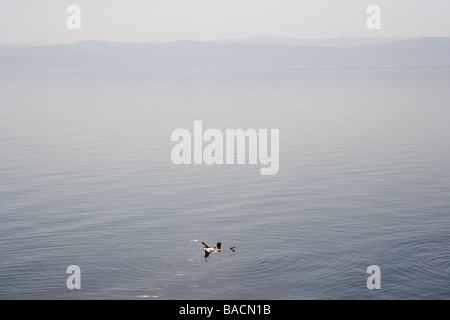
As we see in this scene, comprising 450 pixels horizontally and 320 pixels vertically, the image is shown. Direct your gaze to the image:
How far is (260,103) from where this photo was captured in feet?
490

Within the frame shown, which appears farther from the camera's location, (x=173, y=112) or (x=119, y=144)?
(x=173, y=112)

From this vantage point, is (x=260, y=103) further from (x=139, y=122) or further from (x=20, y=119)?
(x=20, y=119)

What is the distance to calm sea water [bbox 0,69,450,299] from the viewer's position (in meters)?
35.9

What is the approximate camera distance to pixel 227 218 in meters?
48.4

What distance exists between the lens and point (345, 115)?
11969 cm

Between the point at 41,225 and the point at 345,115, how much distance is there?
8108 centimetres

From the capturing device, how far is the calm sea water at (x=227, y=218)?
118ft

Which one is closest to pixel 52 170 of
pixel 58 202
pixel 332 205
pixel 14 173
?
pixel 14 173
